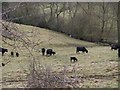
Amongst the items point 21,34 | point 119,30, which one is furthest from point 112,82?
point 119,30

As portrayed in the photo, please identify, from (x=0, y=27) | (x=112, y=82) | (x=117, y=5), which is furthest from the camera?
(x=117, y=5)

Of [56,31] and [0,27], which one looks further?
[56,31]

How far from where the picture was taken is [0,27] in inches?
172

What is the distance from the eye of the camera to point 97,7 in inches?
1620

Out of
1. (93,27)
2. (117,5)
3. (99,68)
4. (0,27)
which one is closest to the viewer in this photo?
(0,27)

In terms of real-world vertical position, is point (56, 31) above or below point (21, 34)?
below

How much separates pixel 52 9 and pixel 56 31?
2.58 metres

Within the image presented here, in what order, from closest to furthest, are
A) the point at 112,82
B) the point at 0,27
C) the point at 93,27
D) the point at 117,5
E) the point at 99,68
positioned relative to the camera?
the point at 0,27 < the point at 112,82 < the point at 99,68 < the point at 117,5 < the point at 93,27

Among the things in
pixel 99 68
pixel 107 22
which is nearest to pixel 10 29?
pixel 99 68

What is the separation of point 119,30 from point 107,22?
286 centimetres

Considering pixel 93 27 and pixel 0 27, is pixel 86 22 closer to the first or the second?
pixel 93 27

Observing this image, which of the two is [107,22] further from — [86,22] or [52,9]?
[52,9]

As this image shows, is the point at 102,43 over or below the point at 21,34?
below

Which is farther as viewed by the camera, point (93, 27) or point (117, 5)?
point (93, 27)
